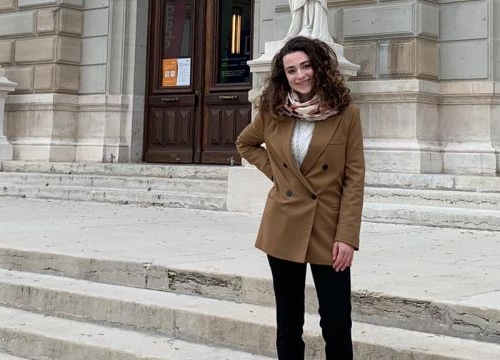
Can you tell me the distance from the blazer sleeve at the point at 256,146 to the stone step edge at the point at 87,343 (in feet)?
4.42

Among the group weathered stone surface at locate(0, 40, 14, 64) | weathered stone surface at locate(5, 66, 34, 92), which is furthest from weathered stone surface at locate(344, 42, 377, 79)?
weathered stone surface at locate(0, 40, 14, 64)

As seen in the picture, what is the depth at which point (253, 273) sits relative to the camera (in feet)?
16.4

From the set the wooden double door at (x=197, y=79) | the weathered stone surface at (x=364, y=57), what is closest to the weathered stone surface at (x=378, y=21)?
the weathered stone surface at (x=364, y=57)

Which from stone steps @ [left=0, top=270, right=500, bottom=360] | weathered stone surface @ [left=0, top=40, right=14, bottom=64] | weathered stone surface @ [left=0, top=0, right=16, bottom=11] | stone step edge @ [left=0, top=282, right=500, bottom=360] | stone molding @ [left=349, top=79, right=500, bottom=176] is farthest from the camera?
weathered stone surface @ [left=0, top=0, right=16, bottom=11]

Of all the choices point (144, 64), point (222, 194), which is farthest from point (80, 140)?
point (222, 194)

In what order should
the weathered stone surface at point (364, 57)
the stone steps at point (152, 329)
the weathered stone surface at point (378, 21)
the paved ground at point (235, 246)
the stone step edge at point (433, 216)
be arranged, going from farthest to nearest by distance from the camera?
1. the weathered stone surface at point (364, 57)
2. the weathered stone surface at point (378, 21)
3. the stone step edge at point (433, 216)
4. the paved ground at point (235, 246)
5. the stone steps at point (152, 329)

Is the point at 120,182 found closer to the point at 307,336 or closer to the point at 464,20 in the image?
the point at 464,20

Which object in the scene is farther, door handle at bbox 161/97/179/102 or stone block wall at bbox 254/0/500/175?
door handle at bbox 161/97/179/102

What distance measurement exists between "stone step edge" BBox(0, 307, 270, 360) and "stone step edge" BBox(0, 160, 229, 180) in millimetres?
6559

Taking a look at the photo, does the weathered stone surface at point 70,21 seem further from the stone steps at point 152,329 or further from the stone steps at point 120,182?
the stone steps at point 152,329

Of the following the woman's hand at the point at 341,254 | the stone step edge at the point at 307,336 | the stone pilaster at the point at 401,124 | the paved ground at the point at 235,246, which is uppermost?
the stone pilaster at the point at 401,124

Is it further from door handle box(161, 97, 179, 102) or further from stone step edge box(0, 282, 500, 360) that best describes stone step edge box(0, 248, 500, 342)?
door handle box(161, 97, 179, 102)

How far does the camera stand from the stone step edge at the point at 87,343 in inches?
166

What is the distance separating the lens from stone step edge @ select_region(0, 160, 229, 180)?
11.5m
